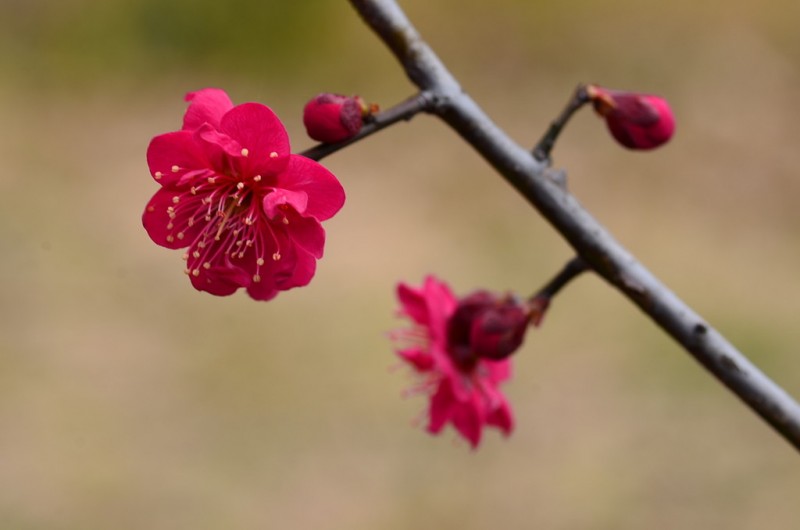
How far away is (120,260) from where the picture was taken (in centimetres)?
234

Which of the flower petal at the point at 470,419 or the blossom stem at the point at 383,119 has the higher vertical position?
the blossom stem at the point at 383,119

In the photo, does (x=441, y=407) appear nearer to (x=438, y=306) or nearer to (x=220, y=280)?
(x=438, y=306)

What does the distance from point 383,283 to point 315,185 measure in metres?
1.86

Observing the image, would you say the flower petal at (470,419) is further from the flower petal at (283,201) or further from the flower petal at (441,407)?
the flower petal at (283,201)

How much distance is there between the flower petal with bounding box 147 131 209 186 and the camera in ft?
1.71

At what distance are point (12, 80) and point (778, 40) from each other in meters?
2.31

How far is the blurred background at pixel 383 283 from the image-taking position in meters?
1.97

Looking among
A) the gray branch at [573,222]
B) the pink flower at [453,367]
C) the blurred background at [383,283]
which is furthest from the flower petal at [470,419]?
the blurred background at [383,283]

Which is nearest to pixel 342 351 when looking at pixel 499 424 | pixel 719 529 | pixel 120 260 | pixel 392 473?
pixel 392 473

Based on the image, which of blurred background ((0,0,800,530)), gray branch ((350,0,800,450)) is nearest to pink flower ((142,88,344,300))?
gray branch ((350,0,800,450))

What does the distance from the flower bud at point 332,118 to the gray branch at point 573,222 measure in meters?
0.08

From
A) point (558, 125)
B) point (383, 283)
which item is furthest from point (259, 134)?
point (383, 283)

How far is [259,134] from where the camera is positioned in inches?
20.5

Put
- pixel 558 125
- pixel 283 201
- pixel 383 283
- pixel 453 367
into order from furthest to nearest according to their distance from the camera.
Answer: pixel 383 283, pixel 453 367, pixel 558 125, pixel 283 201
